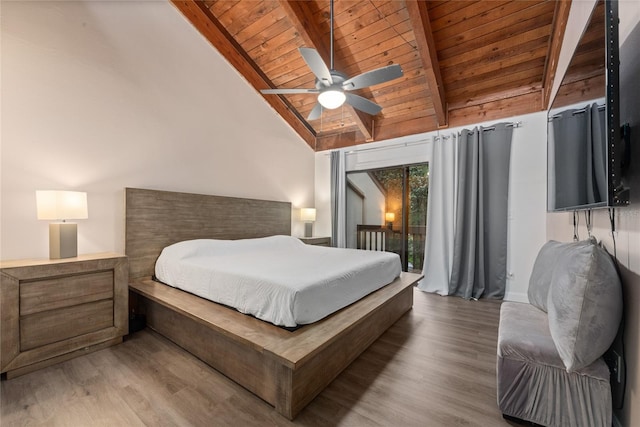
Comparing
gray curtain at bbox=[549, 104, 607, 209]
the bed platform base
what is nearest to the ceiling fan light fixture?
gray curtain at bbox=[549, 104, 607, 209]

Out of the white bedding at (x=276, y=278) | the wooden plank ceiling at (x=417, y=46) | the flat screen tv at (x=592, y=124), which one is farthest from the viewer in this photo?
the wooden plank ceiling at (x=417, y=46)

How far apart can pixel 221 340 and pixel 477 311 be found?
9.65 feet

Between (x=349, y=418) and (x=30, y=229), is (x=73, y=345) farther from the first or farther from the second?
(x=349, y=418)

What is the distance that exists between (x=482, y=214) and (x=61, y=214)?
4.63m

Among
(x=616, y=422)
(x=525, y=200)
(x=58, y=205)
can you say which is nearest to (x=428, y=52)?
(x=525, y=200)

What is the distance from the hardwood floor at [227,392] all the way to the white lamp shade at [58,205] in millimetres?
1143

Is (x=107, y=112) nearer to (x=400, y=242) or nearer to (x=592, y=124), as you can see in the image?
(x=592, y=124)

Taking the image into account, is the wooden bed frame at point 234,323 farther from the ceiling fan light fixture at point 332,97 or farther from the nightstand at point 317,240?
the ceiling fan light fixture at point 332,97

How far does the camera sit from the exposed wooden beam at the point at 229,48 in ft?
10.8

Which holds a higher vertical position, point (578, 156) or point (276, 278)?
point (578, 156)

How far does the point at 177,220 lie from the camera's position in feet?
10.2

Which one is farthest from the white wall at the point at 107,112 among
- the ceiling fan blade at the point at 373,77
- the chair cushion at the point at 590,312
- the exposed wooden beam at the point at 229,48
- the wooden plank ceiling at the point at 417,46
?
the chair cushion at the point at 590,312

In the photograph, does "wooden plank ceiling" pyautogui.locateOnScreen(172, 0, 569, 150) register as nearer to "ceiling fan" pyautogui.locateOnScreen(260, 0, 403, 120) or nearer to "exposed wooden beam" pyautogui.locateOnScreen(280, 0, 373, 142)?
"exposed wooden beam" pyautogui.locateOnScreen(280, 0, 373, 142)

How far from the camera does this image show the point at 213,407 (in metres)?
1.53
